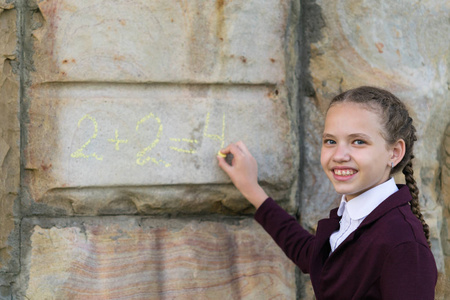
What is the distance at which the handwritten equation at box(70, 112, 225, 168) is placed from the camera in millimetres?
1604

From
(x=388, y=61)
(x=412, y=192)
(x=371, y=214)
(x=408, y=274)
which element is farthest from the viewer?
(x=388, y=61)

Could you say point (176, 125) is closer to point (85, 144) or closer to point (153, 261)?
point (85, 144)

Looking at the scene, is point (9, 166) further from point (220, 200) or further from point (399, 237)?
point (399, 237)

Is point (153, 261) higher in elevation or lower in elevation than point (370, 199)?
lower

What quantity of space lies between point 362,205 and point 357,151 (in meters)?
0.12

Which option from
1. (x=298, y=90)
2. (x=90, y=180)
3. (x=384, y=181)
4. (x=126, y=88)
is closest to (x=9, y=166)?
(x=90, y=180)

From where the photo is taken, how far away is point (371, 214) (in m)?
1.29

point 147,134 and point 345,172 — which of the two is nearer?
point 345,172

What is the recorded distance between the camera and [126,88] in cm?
163

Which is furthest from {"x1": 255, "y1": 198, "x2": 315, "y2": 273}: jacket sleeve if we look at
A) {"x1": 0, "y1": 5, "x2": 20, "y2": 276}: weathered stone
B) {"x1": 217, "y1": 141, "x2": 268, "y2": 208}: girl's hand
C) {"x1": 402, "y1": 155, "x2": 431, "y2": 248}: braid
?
{"x1": 0, "y1": 5, "x2": 20, "y2": 276}: weathered stone

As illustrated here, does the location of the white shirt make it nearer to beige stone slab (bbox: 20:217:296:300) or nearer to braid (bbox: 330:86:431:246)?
braid (bbox: 330:86:431:246)

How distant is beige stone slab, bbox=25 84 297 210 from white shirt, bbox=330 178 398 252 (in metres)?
0.41

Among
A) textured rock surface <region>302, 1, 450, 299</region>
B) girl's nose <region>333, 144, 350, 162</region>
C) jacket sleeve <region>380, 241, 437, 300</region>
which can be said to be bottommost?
jacket sleeve <region>380, 241, 437, 300</region>

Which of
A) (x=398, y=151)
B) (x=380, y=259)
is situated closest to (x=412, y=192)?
(x=398, y=151)
